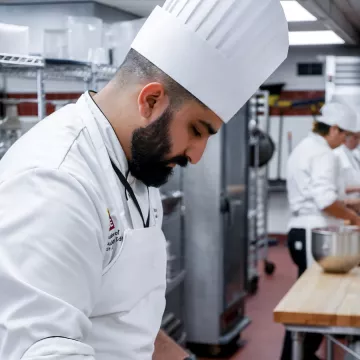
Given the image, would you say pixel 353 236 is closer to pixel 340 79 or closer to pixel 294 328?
pixel 294 328

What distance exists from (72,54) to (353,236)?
159cm

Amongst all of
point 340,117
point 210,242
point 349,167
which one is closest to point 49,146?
point 210,242

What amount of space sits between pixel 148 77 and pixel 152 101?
6cm

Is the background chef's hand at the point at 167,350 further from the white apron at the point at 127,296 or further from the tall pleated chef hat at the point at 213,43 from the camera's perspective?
the tall pleated chef hat at the point at 213,43

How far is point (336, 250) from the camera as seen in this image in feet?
10.8

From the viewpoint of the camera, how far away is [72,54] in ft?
10.9

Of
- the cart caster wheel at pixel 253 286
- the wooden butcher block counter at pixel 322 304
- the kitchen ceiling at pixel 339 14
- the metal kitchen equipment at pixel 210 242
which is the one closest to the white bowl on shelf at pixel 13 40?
the wooden butcher block counter at pixel 322 304

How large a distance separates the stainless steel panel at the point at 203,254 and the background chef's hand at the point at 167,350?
2.69 meters

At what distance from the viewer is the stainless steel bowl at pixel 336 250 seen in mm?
3260

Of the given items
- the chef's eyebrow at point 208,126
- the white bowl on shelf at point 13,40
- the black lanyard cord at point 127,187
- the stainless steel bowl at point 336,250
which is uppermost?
the white bowl on shelf at point 13,40

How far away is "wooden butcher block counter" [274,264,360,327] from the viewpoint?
8.75 feet

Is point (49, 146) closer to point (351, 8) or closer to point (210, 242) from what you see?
point (210, 242)

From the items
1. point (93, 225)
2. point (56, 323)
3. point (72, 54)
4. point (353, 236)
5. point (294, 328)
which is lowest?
point (294, 328)

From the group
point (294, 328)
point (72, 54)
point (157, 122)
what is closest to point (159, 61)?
point (157, 122)
